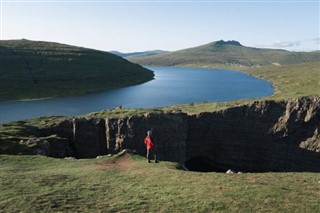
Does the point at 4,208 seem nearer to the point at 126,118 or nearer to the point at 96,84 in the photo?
the point at 126,118

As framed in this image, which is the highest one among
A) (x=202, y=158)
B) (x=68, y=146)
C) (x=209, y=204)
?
(x=209, y=204)

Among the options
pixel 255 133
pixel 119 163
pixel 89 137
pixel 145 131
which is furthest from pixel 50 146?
pixel 255 133

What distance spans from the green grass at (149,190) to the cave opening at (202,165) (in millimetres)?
27670

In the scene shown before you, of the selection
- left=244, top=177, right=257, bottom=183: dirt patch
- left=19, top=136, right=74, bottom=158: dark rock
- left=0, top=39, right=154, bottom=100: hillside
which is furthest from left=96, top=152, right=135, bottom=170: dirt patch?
left=0, top=39, right=154, bottom=100: hillside

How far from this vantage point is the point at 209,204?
793 inches

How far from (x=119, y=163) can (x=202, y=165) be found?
28.7 m

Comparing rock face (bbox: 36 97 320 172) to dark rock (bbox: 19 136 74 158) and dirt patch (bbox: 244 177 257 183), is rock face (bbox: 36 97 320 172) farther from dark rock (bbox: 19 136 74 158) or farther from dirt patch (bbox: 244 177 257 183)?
dirt patch (bbox: 244 177 257 183)

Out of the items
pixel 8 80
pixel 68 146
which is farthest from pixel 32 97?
pixel 68 146

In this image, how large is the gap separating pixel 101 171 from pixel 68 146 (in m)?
23.5

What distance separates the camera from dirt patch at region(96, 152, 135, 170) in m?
29.8

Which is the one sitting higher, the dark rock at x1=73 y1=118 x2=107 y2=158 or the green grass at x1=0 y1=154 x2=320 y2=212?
the green grass at x1=0 y1=154 x2=320 y2=212

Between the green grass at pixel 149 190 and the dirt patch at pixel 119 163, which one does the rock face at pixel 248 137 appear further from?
the green grass at pixel 149 190

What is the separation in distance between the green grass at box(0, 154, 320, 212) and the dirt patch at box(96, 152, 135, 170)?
0.16m

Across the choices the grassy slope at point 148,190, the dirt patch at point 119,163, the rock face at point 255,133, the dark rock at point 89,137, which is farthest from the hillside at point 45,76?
the grassy slope at point 148,190
